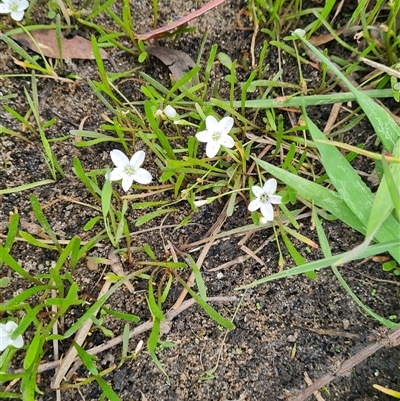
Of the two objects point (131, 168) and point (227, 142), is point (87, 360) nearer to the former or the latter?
point (131, 168)

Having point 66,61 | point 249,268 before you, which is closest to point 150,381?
point 249,268

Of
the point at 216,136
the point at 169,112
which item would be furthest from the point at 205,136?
the point at 169,112

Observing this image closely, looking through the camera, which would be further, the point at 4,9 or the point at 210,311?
the point at 4,9

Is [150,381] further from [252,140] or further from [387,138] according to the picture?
[387,138]

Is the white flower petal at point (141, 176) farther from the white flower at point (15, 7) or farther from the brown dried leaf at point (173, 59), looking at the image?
the white flower at point (15, 7)

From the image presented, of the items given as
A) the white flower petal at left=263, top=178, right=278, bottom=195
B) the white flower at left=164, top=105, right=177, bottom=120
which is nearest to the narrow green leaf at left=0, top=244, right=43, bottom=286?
the white flower at left=164, top=105, right=177, bottom=120

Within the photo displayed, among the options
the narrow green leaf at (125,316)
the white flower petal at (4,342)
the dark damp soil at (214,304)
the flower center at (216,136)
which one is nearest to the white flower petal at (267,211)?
the dark damp soil at (214,304)
